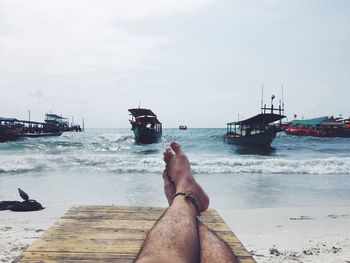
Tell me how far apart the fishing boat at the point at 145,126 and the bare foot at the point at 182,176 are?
98.7 ft

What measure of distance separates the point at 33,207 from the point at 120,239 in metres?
3.65

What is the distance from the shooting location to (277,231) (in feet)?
14.1

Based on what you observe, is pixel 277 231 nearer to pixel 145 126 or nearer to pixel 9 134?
pixel 145 126

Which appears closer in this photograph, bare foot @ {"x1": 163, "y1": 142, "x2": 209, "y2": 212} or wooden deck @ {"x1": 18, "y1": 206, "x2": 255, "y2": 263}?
wooden deck @ {"x1": 18, "y1": 206, "x2": 255, "y2": 263}

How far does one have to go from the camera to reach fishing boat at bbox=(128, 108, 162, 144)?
3341 centimetres

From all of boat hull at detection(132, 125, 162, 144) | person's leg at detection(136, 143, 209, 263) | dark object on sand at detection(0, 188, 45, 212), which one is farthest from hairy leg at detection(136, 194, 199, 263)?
boat hull at detection(132, 125, 162, 144)

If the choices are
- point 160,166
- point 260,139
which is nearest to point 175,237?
point 160,166

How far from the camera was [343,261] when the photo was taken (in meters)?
3.20

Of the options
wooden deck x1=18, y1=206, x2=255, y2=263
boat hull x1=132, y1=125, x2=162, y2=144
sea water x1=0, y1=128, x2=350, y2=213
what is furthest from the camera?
boat hull x1=132, y1=125, x2=162, y2=144

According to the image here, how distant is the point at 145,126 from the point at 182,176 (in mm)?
31811

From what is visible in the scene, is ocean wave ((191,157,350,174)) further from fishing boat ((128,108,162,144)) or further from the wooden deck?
fishing boat ((128,108,162,144))

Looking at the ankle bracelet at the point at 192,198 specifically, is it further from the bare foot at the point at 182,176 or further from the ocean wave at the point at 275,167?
the ocean wave at the point at 275,167

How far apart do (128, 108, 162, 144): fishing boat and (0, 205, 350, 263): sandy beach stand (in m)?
27.7

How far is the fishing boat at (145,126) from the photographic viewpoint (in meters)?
33.4
